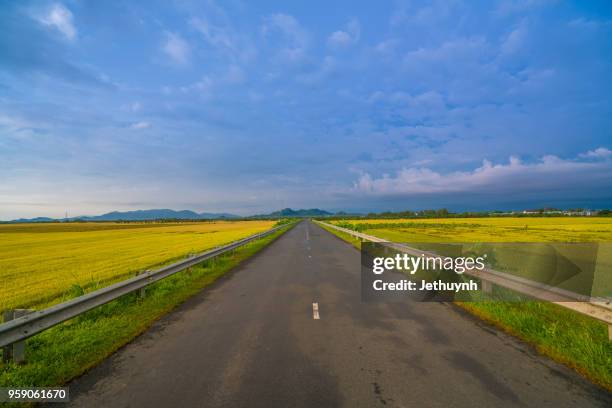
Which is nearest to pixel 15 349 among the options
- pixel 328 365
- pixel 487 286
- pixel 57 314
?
pixel 57 314

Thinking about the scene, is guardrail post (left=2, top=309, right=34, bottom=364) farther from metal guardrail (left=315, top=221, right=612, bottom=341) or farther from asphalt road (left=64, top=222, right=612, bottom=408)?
metal guardrail (left=315, top=221, right=612, bottom=341)

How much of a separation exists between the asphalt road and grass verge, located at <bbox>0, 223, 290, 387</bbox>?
31cm

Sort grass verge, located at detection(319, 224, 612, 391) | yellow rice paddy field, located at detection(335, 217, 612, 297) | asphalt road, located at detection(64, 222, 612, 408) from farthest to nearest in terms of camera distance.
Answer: yellow rice paddy field, located at detection(335, 217, 612, 297) → grass verge, located at detection(319, 224, 612, 391) → asphalt road, located at detection(64, 222, 612, 408)

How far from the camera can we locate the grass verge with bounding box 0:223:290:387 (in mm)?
3924

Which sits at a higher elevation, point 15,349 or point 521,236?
point 15,349

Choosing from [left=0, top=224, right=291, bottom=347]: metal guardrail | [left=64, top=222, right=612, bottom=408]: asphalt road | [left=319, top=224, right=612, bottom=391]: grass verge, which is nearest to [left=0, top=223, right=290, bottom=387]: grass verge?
[left=64, top=222, right=612, bottom=408]: asphalt road

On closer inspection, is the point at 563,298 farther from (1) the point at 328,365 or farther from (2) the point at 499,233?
(2) the point at 499,233

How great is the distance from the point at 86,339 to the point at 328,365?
14.0 ft

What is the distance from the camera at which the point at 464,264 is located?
27.3 feet

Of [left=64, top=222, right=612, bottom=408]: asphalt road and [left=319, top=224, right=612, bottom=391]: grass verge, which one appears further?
[left=319, top=224, right=612, bottom=391]: grass verge

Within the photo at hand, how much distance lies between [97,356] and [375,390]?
4154 mm

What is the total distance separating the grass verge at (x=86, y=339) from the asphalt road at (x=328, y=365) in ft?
1.01

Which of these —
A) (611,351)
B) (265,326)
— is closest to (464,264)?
(611,351)

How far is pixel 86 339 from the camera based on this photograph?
5.10 metres
